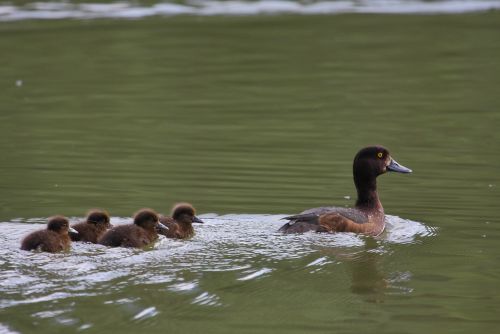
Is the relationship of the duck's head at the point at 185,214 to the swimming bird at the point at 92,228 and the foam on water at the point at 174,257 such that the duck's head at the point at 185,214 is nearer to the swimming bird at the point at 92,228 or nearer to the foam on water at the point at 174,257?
the foam on water at the point at 174,257

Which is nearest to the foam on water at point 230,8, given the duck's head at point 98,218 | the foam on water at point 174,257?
the foam on water at point 174,257

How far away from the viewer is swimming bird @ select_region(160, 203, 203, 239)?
9922 millimetres

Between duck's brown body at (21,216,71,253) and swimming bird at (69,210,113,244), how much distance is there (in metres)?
0.34

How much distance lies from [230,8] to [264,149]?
14225 mm

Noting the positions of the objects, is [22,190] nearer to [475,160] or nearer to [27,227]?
[27,227]

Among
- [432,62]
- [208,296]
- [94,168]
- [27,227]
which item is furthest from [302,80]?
[208,296]

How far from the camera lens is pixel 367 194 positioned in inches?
428

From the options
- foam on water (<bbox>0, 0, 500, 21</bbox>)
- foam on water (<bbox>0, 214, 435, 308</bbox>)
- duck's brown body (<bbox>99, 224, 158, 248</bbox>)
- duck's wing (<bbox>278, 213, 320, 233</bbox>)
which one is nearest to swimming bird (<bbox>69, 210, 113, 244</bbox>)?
foam on water (<bbox>0, 214, 435, 308</bbox>)

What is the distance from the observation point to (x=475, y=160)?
13219 mm

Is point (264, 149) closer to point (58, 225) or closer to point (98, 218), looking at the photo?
point (98, 218)

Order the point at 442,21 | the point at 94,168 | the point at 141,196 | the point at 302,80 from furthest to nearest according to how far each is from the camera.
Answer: the point at 442,21, the point at 302,80, the point at 94,168, the point at 141,196

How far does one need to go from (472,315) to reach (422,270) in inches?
43.1

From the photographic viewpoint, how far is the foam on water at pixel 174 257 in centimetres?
810

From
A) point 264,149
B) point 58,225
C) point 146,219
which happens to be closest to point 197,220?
point 146,219
